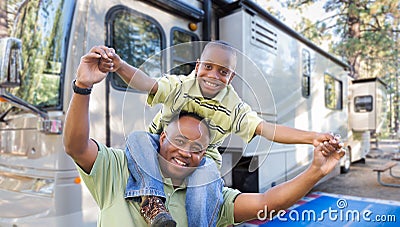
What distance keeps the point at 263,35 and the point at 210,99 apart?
2014 mm

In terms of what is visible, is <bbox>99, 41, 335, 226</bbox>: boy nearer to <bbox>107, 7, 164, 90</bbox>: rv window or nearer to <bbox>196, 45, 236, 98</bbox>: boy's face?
<bbox>196, 45, 236, 98</bbox>: boy's face

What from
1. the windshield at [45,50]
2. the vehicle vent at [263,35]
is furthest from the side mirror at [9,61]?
the vehicle vent at [263,35]

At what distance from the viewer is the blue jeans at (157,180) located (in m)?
0.72

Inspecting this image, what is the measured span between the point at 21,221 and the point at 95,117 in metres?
0.83

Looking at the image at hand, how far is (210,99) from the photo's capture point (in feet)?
2.08

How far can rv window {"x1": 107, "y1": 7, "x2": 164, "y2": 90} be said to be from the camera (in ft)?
5.97

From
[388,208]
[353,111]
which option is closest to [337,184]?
[388,208]

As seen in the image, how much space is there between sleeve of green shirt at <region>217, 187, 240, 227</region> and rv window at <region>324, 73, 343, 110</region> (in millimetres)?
3966

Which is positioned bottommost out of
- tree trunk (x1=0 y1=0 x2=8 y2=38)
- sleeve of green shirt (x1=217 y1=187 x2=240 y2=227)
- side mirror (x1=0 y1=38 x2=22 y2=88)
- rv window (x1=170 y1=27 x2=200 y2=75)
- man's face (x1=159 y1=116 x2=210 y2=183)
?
sleeve of green shirt (x1=217 y1=187 x2=240 y2=227)

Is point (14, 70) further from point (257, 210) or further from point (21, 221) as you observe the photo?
point (257, 210)

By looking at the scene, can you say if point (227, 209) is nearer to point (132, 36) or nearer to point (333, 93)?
point (132, 36)

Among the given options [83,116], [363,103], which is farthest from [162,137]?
[363,103]

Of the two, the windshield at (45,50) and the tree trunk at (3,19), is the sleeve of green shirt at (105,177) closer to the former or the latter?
the windshield at (45,50)

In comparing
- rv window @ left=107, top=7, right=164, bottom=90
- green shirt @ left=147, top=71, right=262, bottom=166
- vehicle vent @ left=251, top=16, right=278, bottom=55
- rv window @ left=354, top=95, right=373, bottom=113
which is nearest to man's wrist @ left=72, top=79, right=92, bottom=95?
green shirt @ left=147, top=71, right=262, bottom=166
